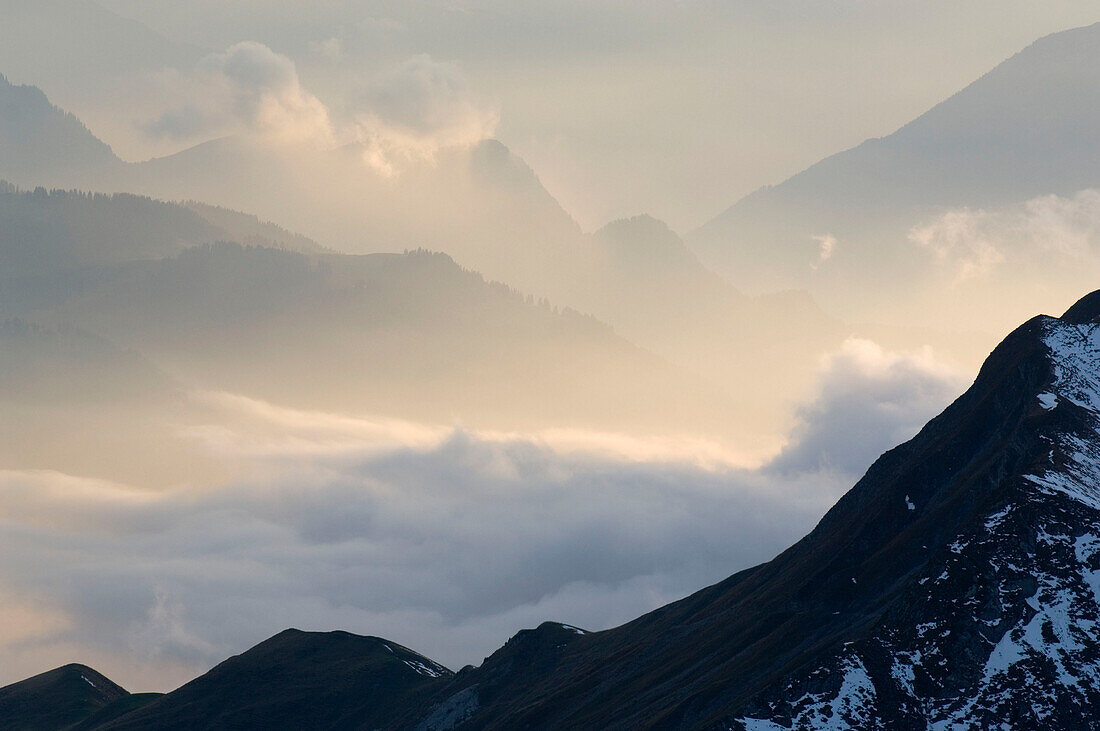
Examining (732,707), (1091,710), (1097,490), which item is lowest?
(1091,710)

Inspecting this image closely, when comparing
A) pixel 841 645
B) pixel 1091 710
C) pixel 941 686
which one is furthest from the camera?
pixel 841 645

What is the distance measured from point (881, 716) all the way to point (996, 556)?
1063 inches

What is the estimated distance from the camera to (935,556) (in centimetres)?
19388

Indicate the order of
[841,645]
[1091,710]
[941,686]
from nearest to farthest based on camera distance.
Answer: [1091,710] → [941,686] → [841,645]

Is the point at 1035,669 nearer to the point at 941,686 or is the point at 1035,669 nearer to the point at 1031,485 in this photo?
the point at 941,686

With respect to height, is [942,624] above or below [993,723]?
above

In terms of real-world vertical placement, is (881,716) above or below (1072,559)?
below

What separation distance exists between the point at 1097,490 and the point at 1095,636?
29.7 meters

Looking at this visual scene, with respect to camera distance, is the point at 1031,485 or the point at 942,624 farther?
the point at 1031,485

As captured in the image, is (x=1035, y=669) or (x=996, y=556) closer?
(x=1035, y=669)

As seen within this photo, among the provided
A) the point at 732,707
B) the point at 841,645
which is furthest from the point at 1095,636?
the point at 732,707

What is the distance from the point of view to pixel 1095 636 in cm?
17475

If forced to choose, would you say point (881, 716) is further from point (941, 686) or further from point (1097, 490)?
point (1097, 490)

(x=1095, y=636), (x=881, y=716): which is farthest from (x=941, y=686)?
(x=1095, y=636)
